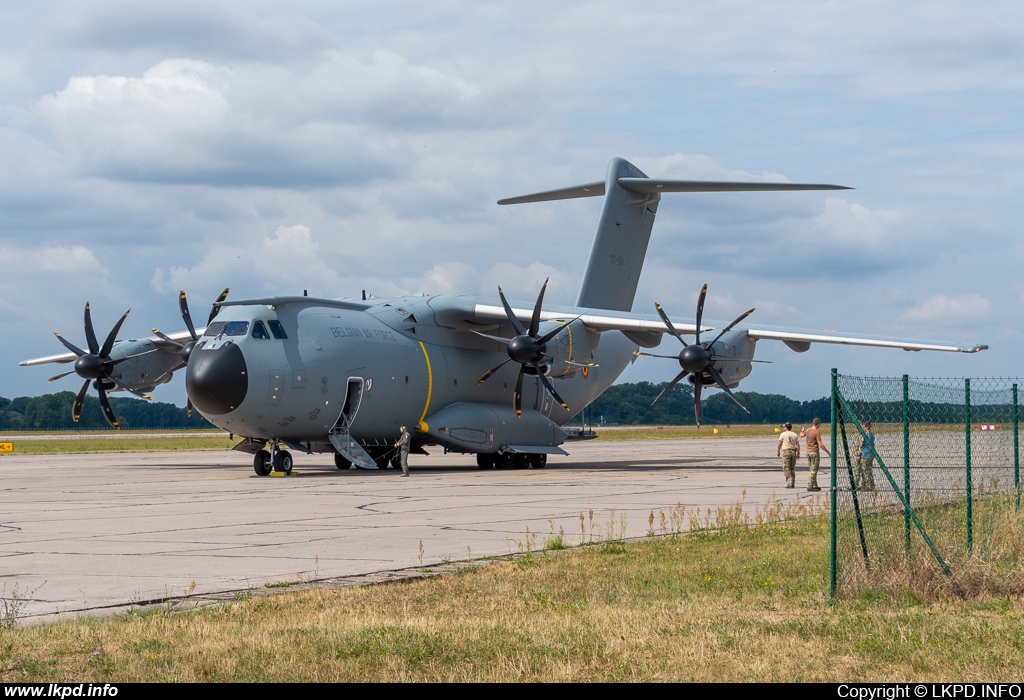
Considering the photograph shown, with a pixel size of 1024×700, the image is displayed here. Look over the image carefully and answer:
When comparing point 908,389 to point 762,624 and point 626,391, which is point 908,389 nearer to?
point 762,624

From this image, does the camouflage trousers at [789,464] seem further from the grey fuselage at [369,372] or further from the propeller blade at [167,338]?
the propeller blade at [167,338]

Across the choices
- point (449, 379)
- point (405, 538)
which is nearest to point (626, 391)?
point (449, 379)

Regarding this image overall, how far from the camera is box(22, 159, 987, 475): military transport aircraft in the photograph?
27.6 meters

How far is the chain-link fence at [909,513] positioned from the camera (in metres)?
9.95

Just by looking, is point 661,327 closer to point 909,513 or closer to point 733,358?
point 733,358

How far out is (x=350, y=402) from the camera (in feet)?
96.8

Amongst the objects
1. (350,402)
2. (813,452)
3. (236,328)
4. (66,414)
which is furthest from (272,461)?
(66,414)

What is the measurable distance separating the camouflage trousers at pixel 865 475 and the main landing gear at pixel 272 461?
19.4m

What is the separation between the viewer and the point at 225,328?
2772cm

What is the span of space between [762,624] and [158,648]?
4358 mm

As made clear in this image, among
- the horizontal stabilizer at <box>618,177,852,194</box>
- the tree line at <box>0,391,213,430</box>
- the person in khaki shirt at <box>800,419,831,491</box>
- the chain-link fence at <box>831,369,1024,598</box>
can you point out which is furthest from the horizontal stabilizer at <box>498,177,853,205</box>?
the tree line at <box>0,391,213,430</box>

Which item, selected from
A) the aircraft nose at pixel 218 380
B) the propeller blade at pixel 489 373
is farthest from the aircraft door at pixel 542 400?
the aircraft nose at pixel 218 380

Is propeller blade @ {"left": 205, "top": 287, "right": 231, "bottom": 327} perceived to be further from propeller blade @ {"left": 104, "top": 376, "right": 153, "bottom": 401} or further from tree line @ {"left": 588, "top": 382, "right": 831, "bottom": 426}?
tree line @ {"left": 588, "top": 382, "right": 831, "bottom": 426}

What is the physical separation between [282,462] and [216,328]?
378 centimetres
